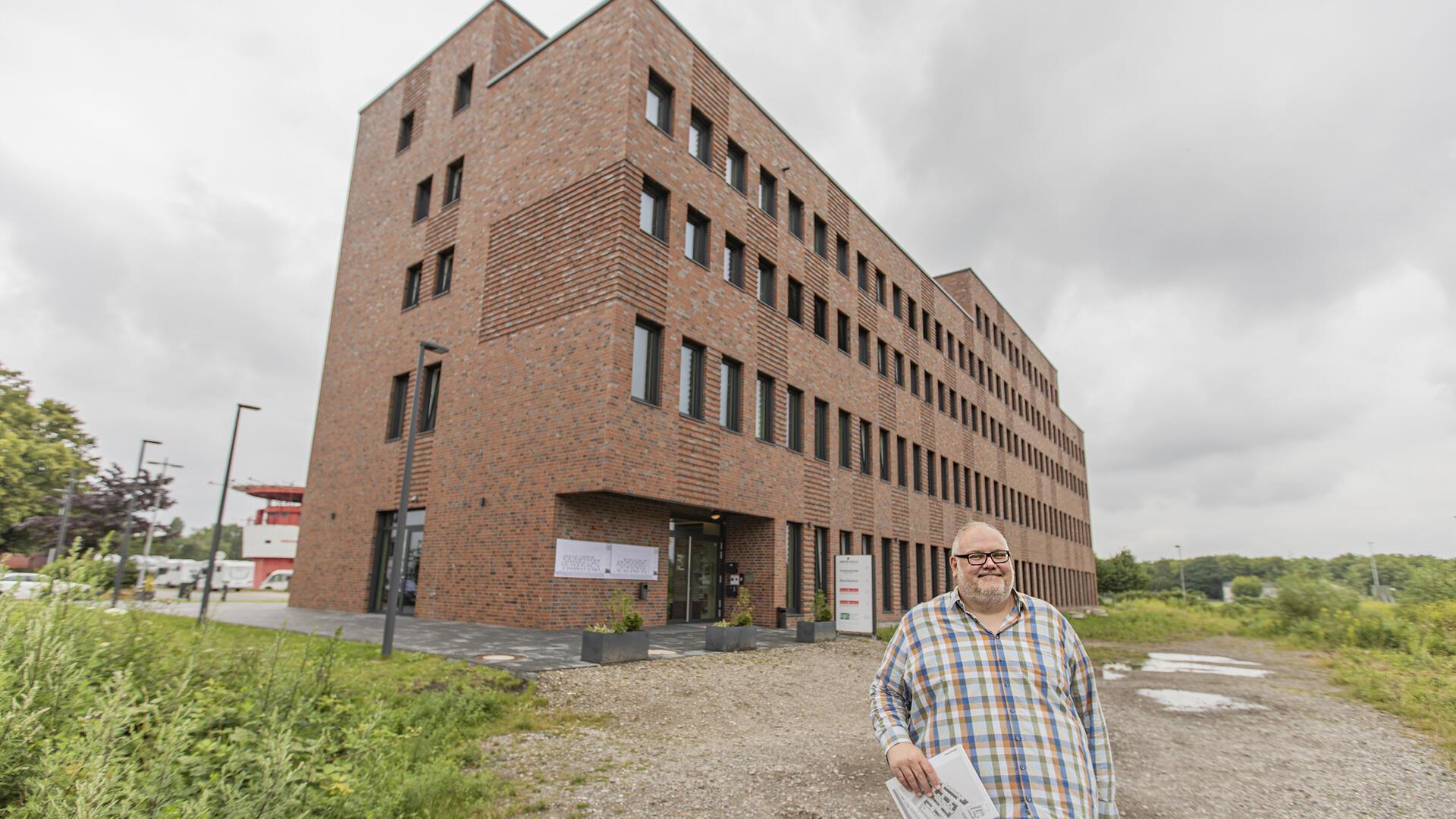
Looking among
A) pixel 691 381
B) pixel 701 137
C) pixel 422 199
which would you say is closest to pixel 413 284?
pixel 422 199

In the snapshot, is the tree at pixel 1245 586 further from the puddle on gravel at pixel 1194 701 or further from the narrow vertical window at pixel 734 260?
the narrow vertical window at pixel 734 260

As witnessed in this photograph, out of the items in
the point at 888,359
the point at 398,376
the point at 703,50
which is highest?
the point at 703,50

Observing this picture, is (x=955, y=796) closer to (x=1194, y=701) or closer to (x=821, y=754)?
(x=821, y=754)

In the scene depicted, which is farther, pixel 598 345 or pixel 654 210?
pixel 654 210

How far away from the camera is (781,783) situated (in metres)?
6.19

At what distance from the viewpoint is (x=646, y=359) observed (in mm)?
16547

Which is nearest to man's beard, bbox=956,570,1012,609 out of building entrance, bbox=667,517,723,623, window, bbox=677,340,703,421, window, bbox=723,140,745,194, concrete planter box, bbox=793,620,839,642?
concrete planter box, bbox=793,620,839,642

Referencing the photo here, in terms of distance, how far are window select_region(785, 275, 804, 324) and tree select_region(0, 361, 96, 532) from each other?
3561 centimetres

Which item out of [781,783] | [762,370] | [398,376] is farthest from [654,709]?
[398,376]

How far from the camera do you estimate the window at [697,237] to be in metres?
18.6

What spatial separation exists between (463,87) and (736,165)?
9128mm

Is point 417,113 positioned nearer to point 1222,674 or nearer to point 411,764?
point 411,764

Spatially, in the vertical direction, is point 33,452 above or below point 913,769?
above

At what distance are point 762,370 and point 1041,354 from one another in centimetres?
4255
